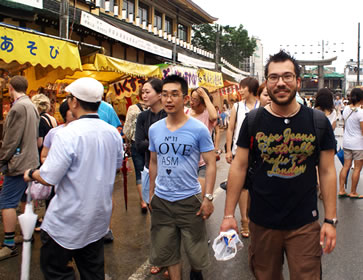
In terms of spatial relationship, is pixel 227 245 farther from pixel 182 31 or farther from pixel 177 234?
pixel 182 31

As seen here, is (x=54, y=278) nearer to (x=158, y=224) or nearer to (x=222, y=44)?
(x=158, y=224)

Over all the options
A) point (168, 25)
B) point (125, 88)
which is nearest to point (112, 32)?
point (125, 88)

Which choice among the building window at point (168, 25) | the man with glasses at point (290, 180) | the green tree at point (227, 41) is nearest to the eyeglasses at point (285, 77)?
the man with glasses at point (290, 180)

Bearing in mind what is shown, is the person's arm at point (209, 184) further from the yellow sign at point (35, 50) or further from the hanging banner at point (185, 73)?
the hanging banner at point (185, 73)

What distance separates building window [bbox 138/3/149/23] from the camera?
68.3 feet

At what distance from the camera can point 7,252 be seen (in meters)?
3.88

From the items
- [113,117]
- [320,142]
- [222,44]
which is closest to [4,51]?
[113,117]

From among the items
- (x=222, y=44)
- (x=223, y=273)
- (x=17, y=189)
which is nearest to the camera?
Result: (x=223, y=273)

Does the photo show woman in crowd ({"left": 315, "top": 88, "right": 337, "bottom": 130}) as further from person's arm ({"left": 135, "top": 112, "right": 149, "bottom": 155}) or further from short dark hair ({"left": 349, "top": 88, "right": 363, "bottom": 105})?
person's arm ({"left": 135, "top": 112, "right": 149, "bottom": 155})

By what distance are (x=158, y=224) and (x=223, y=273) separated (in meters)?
1.08

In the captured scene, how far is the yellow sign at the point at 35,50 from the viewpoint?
5.12 m

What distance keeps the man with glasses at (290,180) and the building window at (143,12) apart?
64.4 ft

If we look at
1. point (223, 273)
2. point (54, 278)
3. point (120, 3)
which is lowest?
point (223, 273)

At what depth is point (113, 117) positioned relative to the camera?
5.19m
